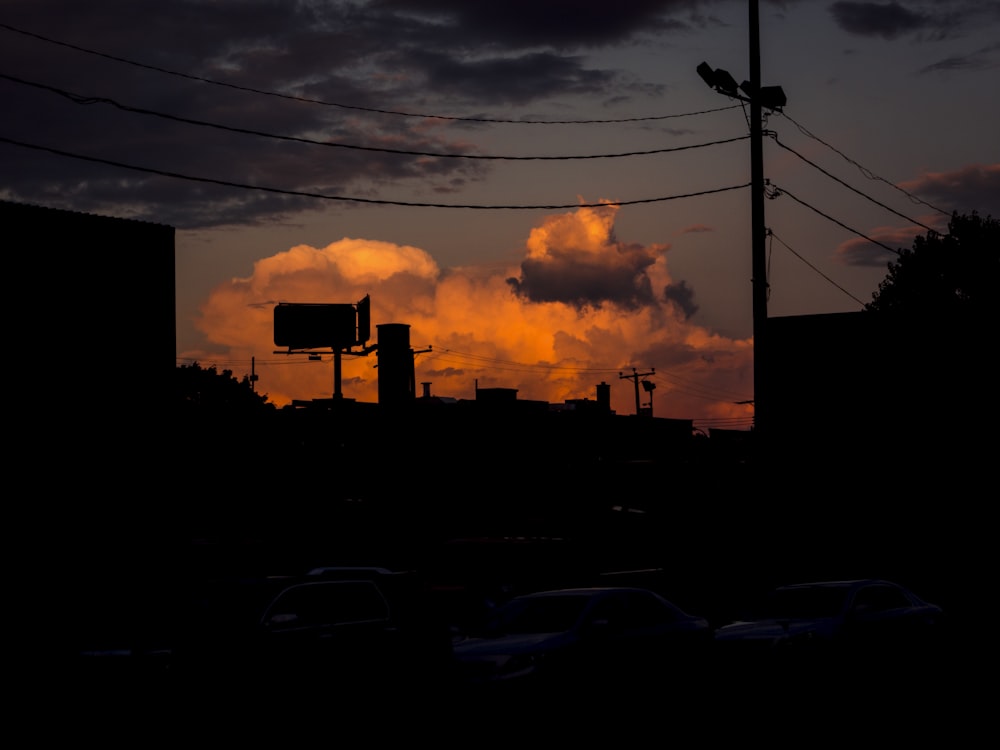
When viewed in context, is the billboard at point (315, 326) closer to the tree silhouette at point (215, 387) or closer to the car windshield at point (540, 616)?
the tree silhouette at point (215, 387)

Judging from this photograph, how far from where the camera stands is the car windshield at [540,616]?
1516cm

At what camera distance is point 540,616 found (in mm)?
15453

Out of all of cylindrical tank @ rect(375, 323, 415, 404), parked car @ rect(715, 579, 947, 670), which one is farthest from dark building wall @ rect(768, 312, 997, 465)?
cylindrical tank @ rect(375, 323, 415, 404)

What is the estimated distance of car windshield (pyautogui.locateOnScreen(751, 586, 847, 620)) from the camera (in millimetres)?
18328

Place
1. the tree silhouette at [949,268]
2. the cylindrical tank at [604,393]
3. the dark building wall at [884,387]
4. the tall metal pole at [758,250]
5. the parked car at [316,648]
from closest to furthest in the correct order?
the parked car at [316,648]
the tall metal pole at [758,250]
the dark building wall at [884,387]
the tree silhouette at [949,268]
the cylindrical tank at [604,393]

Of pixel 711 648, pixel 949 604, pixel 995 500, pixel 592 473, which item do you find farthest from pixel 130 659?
pixel 592 473

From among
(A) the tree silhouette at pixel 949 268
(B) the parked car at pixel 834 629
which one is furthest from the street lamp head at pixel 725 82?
(A) the tree silhouette at pixel 949 268

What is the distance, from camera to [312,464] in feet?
195

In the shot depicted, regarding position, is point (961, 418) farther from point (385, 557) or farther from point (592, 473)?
point (592, 473)

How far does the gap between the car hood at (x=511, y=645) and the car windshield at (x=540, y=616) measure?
0.30 meters

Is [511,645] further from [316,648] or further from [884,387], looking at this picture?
[884,387]

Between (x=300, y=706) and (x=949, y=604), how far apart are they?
1077 inches

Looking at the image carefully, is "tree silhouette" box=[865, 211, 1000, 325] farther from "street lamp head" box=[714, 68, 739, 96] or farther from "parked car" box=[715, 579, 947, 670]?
"parked car" box=[715, 579, 947, 670]

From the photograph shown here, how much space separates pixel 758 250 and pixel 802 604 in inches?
365
